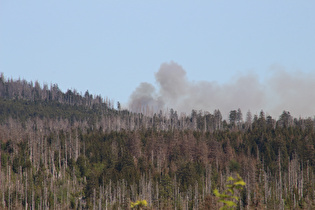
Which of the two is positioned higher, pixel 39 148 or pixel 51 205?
pixel 39 148

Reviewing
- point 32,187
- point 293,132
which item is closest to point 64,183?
point 32,187

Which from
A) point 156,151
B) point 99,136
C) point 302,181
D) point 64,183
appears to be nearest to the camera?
point 64,183

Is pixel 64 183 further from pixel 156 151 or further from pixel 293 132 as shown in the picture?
pixel 293 132

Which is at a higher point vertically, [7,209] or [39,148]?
[39,148]

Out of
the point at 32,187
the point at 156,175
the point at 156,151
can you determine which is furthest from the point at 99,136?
the point at 32,187

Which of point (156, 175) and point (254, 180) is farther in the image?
point (156, 175)

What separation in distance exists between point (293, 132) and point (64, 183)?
87892mm

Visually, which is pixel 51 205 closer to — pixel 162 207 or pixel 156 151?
pixel 162 207

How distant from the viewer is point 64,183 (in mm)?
137500

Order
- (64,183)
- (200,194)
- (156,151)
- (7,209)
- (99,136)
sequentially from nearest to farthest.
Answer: (7,209)
(200,194)
(64,183)
(156,151)
(99,136)

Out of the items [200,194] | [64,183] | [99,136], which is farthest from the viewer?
[99,136]

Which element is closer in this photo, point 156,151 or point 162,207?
point 162,207

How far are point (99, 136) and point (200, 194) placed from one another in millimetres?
65220

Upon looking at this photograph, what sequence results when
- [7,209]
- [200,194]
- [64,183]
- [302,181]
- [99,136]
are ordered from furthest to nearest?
[99,136]
[302,181]
[64,183]
[200,194]
[7,209]
